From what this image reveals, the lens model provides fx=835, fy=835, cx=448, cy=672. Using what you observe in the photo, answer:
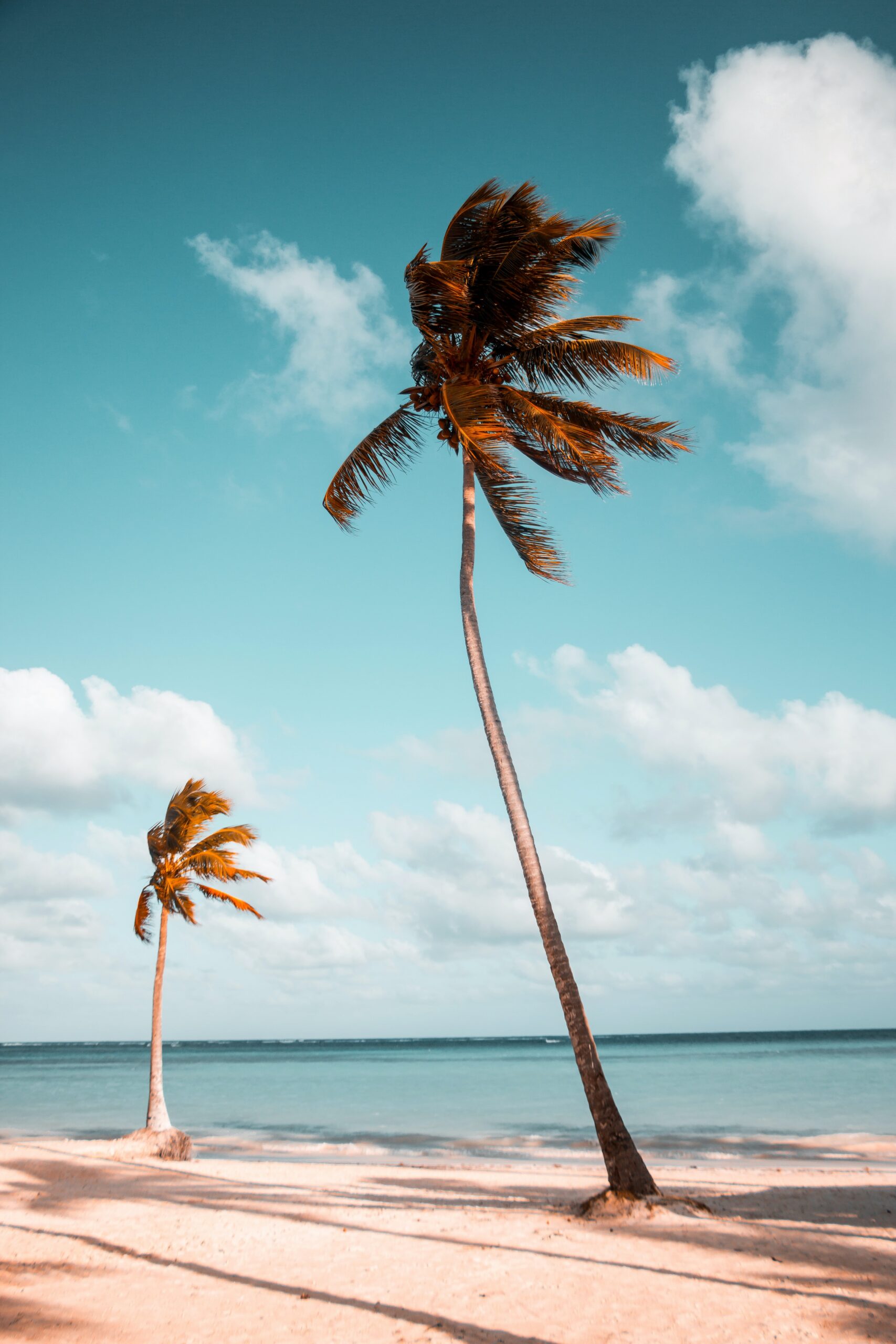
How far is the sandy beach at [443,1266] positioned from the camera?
548 centimetres

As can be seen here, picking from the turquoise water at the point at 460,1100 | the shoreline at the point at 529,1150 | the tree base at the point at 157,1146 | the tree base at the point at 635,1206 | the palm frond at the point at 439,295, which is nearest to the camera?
the tree base at the point at 635,1206

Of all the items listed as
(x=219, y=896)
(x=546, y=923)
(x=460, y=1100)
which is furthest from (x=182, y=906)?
(x=460, y=1100)

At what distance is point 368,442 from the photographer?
11.2 meters

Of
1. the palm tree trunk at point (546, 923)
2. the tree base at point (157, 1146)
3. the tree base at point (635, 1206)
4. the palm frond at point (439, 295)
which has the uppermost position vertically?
the palm frond at point (439, 295)

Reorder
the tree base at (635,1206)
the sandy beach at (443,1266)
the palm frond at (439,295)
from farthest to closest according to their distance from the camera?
the palm frond at (439,295) < the tree base at (635,1206) < the sandy beach at (443,1266)

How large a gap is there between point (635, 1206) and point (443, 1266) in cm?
238

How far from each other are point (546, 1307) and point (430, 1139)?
16998mm

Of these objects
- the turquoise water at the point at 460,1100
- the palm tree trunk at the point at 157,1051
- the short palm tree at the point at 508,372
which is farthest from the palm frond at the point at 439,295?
the turquoise water at the point at 460,1100

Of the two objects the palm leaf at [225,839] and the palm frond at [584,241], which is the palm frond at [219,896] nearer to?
the palm leaf at [225,839]

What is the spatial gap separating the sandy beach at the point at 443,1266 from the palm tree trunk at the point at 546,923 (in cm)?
57

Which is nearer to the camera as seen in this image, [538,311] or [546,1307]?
[546,1307]

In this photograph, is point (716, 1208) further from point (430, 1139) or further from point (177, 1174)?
point (430, 1139)

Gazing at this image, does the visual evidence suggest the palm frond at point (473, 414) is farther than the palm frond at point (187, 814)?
No

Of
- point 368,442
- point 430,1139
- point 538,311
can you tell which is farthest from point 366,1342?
point 430,1139
